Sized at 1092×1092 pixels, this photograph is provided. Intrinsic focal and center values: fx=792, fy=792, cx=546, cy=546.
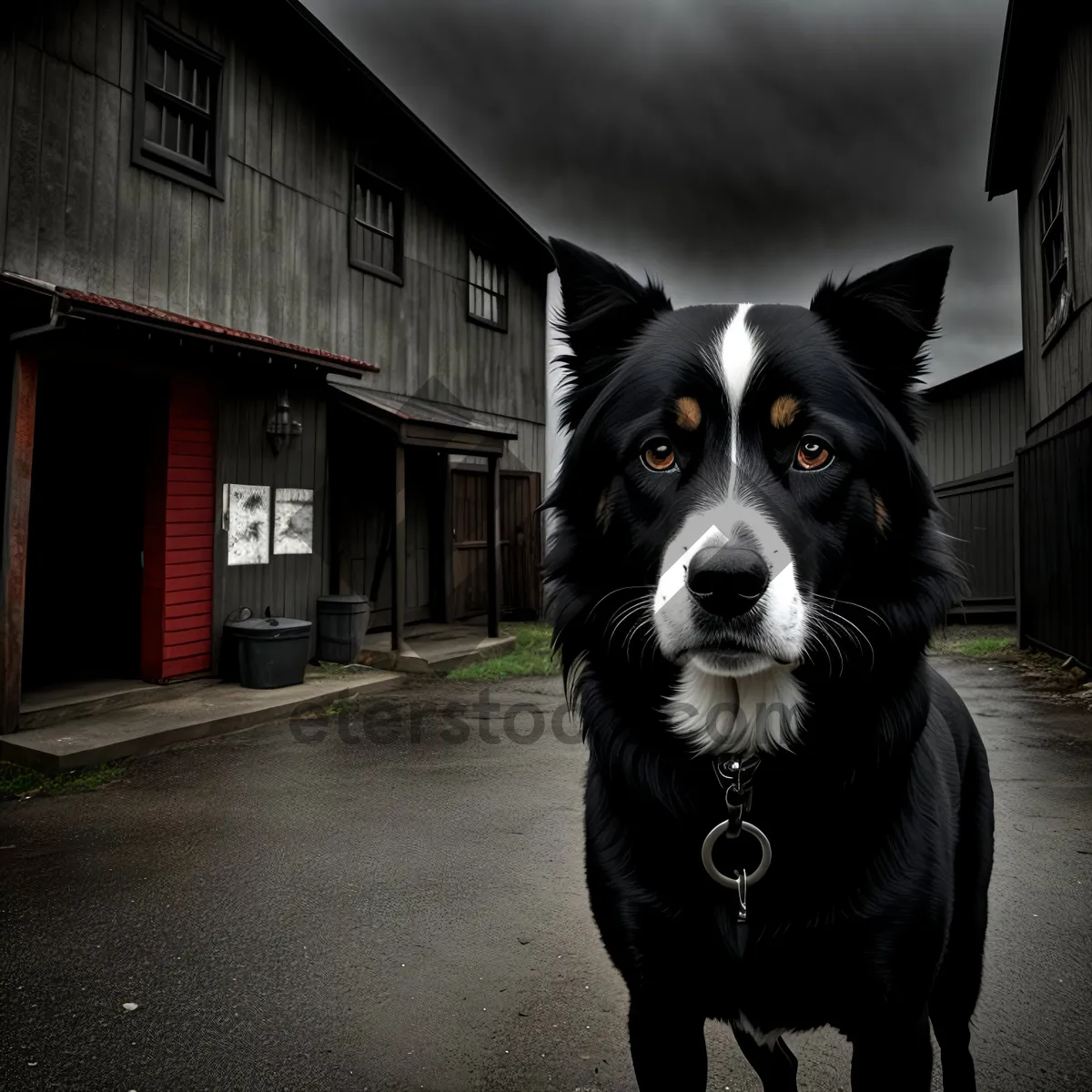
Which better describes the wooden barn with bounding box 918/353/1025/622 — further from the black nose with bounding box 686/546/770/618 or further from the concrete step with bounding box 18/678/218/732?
the black nose with bounding box 686/546/770/618

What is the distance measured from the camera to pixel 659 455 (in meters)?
1.74

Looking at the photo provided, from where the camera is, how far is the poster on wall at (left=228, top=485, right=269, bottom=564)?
8219mm

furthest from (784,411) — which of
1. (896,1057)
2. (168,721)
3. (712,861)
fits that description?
(168,721)

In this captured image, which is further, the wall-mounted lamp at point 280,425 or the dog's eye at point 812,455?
the wall-mounted lamp at point 280,425

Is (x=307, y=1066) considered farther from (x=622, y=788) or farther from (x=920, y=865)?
(x=920, y=865)

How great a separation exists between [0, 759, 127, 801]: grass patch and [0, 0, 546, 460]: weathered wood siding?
429 centimetres

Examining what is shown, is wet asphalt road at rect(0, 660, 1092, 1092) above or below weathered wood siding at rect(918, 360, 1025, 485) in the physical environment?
below

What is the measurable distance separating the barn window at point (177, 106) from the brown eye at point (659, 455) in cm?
816

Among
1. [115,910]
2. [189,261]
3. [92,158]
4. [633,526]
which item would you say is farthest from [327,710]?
[633,526]

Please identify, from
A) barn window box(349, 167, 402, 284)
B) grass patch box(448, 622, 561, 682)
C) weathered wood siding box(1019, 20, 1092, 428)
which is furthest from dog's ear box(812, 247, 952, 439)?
barn window box(349, 167, 402, 284)

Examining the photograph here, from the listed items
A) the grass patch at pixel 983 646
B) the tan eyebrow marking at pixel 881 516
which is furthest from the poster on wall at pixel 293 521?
the grass patch at pixel 983 646

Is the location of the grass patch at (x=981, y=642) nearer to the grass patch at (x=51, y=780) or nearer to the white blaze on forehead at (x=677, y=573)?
the grass patch at (x=51, y=780)

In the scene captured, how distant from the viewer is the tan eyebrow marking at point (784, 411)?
1.65 m

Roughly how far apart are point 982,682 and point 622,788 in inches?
313
